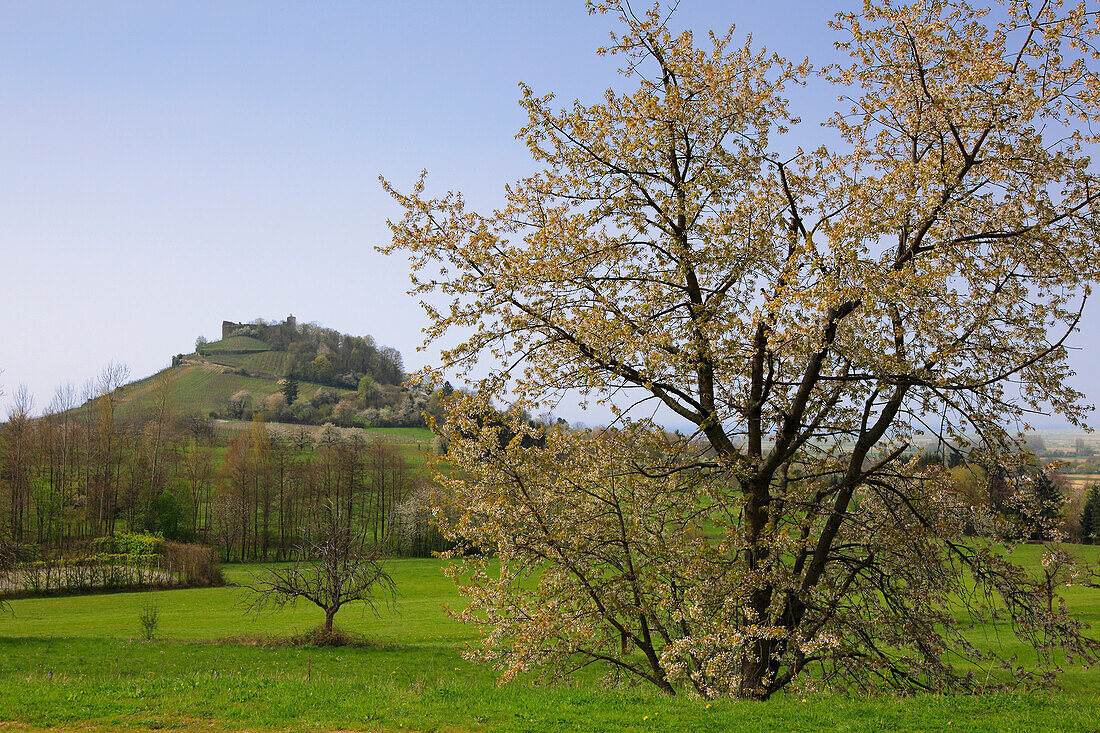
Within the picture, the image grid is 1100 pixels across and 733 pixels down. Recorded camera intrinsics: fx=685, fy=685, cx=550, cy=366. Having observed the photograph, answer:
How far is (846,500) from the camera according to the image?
362 inches

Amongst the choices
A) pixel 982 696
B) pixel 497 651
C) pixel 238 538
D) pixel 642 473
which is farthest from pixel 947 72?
pixel 238 538

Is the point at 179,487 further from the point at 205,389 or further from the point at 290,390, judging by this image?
the point at 205,389

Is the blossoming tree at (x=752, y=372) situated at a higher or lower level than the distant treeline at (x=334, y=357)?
lower

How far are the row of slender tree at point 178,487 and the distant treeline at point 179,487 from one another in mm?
121

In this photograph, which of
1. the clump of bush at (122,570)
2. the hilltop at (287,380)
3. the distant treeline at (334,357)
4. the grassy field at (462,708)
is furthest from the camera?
the distant treeline at (334,357)

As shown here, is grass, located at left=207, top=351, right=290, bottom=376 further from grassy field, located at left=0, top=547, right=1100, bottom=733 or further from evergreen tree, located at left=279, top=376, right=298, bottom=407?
grassy field, located at left=0, top=547, right=1100, bottom=733

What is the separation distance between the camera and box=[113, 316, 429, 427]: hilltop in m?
122

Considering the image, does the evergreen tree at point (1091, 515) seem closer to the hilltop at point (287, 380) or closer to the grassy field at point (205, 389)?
the hilltop at point (287, 380)

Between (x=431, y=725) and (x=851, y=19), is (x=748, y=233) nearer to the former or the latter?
(x=851, y=19)

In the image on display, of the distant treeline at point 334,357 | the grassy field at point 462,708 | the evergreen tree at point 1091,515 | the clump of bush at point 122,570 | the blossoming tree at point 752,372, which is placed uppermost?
the distant treeline at point 334,357

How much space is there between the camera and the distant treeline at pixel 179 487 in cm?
5900

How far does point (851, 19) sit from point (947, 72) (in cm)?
135

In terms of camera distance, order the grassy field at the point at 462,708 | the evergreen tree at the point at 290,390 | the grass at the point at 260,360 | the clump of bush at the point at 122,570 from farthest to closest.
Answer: the grass at the point at 260,360 → the evergreen tree at the point at 290,390 → the clump of bush at the point at 122,570 → the grassy field at the point at 462,708

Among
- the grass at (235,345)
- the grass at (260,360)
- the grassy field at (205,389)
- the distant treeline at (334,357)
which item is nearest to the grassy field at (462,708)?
the grassy field at (205,389)
